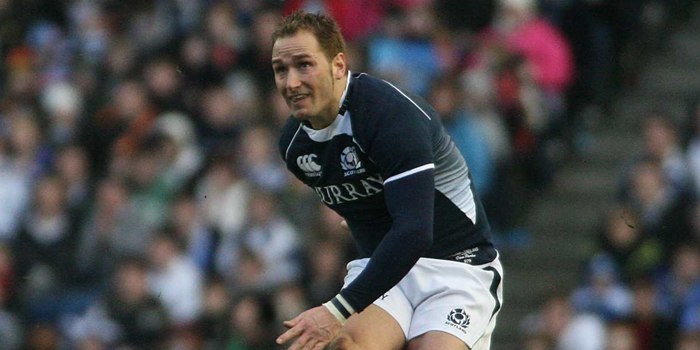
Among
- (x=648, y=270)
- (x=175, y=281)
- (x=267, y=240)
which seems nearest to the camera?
(x=648, y=270)

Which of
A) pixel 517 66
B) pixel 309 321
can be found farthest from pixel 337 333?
pixel 517 66

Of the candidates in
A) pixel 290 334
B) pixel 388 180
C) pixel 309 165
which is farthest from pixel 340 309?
pixel 309 165

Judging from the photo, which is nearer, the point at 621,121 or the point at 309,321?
the point at 309,321

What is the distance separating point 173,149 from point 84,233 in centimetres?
107

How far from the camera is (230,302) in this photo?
1284 centimetres

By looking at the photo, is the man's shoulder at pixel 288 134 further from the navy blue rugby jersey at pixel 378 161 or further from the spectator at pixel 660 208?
the spectator at pixel 660 208

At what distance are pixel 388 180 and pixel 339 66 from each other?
1.98 feet

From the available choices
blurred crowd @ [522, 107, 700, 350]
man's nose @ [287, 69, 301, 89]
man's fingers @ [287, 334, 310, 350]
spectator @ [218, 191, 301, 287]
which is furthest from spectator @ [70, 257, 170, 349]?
man's fingers @ [287, 334, 310, 350]

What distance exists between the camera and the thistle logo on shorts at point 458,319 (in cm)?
761

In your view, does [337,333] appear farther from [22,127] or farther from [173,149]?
[22,127]

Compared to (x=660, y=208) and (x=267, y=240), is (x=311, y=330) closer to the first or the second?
(x=660, y=208)

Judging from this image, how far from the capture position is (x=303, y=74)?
7.29 m

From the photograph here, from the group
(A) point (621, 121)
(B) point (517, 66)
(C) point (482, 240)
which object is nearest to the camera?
(C) point (482, 240)

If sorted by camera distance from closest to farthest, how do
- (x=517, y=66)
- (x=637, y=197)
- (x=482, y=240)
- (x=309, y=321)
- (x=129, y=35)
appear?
(x=309, y=321) < (x=482, y=240) < (x=637, y=197) < (x=517, y=66) < (x=129, y=35)
